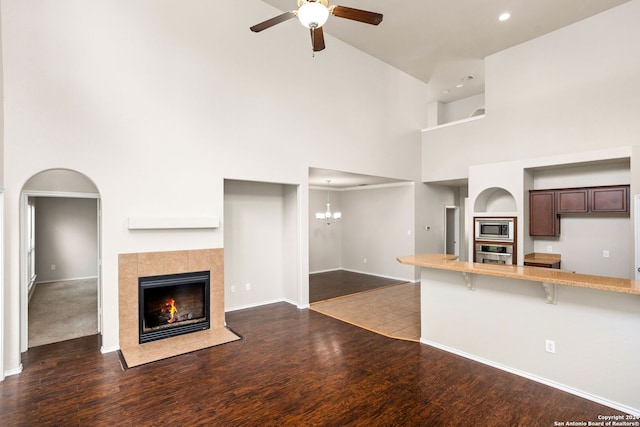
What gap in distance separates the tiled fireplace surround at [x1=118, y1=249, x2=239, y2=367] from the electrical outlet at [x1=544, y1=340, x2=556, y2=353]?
3662mm

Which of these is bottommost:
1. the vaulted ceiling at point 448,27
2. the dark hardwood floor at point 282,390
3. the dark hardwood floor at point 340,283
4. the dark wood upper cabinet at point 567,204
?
the dark hardwood floor at point 340,283

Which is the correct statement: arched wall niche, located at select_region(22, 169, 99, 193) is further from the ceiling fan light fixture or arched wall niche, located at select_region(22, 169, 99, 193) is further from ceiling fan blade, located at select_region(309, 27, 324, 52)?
the ceiling fan light fixture

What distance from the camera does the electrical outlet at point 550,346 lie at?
3.06m

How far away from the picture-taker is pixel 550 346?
308cm

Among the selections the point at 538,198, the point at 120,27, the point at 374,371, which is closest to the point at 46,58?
the point at 120,27

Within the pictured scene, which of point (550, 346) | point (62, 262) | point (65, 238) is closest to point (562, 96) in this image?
point (550, 346)

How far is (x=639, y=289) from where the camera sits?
238 centimetres

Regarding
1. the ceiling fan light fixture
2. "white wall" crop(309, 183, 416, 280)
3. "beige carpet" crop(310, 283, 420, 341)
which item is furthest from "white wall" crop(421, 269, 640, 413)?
"white wall" crop(309, 183, 416, 280)

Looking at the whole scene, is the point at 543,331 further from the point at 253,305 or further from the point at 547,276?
the point at 253,305

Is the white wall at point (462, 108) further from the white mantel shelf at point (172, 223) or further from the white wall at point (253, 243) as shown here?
the white mantel shelf at point (172, 223)

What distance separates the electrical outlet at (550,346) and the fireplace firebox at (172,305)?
4.26m

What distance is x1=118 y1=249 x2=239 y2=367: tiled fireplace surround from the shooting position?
3.90m

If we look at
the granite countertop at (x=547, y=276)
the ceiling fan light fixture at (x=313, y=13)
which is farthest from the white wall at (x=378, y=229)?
the ceiling fan light fixture at (x=313, y=13)

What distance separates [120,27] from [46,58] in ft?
3.08
